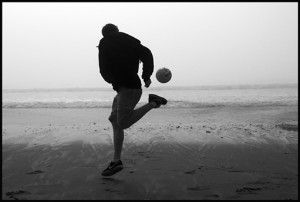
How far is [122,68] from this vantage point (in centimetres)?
372

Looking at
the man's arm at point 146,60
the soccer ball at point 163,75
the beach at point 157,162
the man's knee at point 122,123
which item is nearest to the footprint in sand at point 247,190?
the beach at point 157,162

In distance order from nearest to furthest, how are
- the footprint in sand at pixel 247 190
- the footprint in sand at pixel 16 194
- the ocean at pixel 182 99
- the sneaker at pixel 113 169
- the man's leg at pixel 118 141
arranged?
the footprint in sand at pixel 16 194, the footprint in sand at pixel 247 190, the sneaker at pixel 113 169, the man's leg at pixel 118 141, the ocean at pixel 182 99

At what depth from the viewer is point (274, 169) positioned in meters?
3.95

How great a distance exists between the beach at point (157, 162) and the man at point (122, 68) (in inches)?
25.8

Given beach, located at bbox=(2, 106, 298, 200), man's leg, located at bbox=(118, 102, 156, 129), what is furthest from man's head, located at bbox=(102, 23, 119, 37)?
beach, located at bbox=(2, 106, 298, 200)

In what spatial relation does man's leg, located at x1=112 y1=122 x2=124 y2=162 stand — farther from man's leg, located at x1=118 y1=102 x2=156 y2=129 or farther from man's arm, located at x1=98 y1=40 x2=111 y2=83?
man's arm, located at x1=98 y1=40 x2=111 y2=83

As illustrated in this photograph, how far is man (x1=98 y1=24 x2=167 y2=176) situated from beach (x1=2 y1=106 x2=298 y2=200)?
2.15ft

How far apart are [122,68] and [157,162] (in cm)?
145

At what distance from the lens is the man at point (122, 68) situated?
373 centimetres

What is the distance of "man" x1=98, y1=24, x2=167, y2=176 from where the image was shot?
147 inches

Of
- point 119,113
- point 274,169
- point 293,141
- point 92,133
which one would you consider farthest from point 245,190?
point 92,133

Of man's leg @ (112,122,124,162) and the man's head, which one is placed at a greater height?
the man's head

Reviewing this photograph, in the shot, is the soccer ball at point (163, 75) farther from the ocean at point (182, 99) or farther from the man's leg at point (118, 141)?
→ the ocean at point (182, 99)

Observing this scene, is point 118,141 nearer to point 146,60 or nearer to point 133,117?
point 133,117
